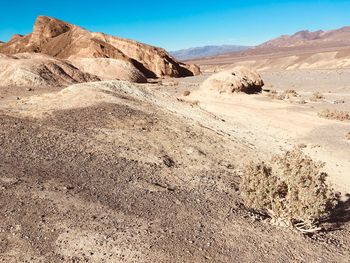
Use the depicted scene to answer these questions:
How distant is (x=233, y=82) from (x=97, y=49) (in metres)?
29.8

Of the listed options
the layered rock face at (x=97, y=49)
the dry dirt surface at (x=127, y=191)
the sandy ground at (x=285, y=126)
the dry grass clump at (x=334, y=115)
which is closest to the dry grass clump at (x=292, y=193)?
the dry dirt surface at (x=127, y=191)

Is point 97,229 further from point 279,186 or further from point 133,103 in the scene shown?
point 133,103

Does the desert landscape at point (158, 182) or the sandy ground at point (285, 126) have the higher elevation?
the desert landscape at point (158, 182)

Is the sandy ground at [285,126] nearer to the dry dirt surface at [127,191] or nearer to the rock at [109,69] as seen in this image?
the dry dirt surface at [127,191]

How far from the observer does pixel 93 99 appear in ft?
56.8

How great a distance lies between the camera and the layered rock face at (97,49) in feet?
180

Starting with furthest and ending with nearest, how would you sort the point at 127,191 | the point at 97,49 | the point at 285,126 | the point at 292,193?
1. the point at 97,49
2. the point at 285,126
3. the point at 127,191
4. the point at 292,193

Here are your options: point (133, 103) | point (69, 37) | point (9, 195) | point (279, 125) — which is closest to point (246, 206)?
point (9, 195)

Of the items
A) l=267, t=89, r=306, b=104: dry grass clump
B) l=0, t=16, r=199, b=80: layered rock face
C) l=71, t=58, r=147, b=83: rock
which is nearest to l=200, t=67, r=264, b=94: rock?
l=267, t=89, r=306, b=104: dry grass clump

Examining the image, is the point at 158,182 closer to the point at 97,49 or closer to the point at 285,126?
the point at 285,126

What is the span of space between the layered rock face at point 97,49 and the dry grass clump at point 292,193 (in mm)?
41151

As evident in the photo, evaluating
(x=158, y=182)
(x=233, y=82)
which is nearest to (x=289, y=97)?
(x=233, y=82)

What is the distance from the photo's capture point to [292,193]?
30.3 ft

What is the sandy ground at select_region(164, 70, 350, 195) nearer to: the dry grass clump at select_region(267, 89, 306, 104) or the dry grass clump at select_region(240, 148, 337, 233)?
the dry grass clump at select_region(267, 89, 306, 104)
